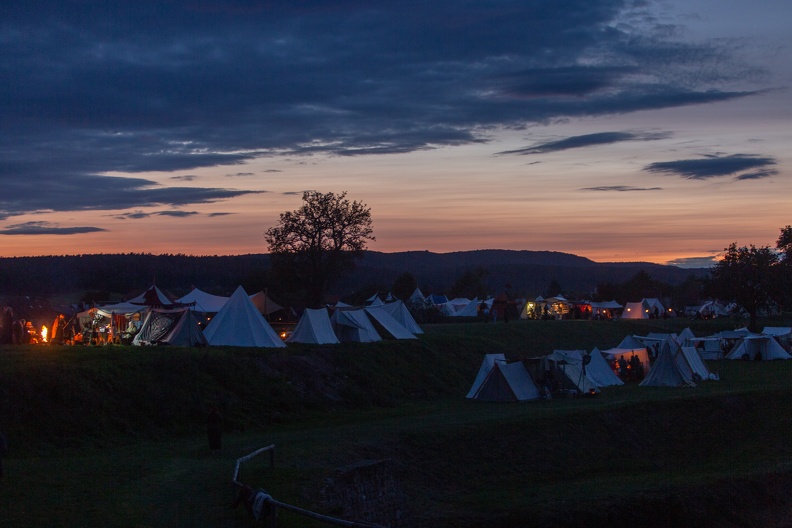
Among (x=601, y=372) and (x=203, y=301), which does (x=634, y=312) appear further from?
(x=203, y=301)

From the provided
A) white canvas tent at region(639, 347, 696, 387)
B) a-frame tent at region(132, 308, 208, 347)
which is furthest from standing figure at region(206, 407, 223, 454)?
white canvas tent at region(639, 347, 696, 387)

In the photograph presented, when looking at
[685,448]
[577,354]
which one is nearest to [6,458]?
[685,448]

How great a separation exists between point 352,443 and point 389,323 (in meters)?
22.5

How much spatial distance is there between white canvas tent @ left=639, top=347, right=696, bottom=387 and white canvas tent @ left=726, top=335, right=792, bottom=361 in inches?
657

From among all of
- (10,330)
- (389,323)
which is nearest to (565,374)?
(389,323)

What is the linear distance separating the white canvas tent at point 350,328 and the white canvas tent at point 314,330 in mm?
1259

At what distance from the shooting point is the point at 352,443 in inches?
733

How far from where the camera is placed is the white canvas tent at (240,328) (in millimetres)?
31375

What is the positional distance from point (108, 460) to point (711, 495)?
13014mm

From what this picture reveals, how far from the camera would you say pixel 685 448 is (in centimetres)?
2312

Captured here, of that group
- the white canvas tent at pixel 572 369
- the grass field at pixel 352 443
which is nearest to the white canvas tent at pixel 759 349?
the grass field at pixel 352 443

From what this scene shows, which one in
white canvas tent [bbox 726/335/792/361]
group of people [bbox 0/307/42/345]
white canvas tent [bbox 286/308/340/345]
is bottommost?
white canvas tent [bbox 726/335/792/361]

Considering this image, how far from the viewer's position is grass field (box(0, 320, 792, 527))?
42.5ft

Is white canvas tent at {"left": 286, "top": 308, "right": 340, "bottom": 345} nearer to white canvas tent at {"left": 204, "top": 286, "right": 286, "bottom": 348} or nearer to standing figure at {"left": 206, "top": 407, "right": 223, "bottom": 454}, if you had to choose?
white canvas tent at {"left": 204, "top": 286, "right": 286, "bottom": 348}
